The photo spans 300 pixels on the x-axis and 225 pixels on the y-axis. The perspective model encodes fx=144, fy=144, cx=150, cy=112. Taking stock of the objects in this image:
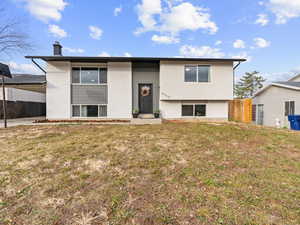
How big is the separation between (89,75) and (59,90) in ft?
7.33

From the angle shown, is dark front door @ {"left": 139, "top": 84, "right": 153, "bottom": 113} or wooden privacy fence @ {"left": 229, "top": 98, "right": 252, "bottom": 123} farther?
wooden privacy fence @ {"left": 229, "top": 98, "right": 252, "bottom": 123}

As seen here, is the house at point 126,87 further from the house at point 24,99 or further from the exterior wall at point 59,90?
the house at point 24,99

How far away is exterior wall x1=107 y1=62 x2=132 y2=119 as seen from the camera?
1000 centimetres

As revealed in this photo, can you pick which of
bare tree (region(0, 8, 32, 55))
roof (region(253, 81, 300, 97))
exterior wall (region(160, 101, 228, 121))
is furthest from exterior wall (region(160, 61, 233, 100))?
bare tree (region(0, 8, 32, 55))

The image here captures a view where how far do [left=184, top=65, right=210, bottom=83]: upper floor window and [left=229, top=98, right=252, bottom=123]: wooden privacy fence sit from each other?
331 centimetres

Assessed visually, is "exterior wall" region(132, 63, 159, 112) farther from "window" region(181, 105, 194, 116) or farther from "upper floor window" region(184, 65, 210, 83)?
"upper floor window" region(184, 65, 210, 83)

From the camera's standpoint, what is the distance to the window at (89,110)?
32.8ft

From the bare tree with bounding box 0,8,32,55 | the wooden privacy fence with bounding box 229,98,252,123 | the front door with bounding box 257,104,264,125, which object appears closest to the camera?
the bare tree with bounding box 0,8,32,55

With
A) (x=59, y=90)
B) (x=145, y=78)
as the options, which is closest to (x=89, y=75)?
(x=59, y=90)

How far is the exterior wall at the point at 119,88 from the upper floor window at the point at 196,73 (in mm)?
3955

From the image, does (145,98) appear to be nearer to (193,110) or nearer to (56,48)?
(193,110)

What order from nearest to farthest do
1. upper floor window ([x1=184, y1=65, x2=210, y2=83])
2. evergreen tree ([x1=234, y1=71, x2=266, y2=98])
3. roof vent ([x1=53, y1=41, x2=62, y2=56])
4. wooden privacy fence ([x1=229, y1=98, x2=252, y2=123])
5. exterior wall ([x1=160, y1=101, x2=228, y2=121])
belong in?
upper floor window ([x1=184, y1=65, x2=210, y2=83]) < exterior wall ([x1=160, y1=101, x2=228, y2=121]) < wooden privacy fence ([x1=229, y1=98, x2=252, y2=123]) < roof vent ([x1=53, y1=41, x2=62, y2=56]) < evergreen tree ([x1=234, y1=71, x2=266, y2=98])

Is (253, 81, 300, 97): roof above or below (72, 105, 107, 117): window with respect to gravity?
above

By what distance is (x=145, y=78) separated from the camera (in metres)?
10.5
